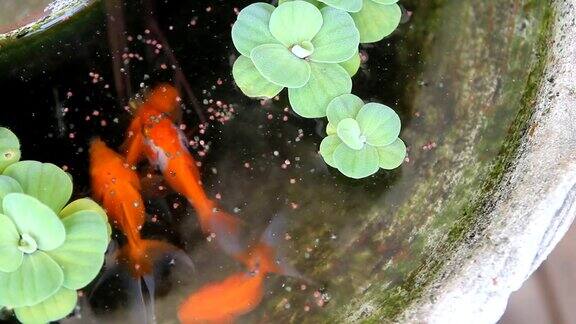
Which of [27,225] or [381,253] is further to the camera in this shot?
[381,253]

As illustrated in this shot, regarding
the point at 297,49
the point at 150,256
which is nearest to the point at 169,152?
the point at 150,256

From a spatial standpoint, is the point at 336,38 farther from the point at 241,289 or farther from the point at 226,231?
the point at 241,289

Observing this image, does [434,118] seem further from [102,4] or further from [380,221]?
[102,4]

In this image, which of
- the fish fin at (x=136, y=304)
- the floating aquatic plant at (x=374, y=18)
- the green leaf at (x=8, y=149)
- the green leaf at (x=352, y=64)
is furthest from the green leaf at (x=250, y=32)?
the fish fin at (x=136, y=304)

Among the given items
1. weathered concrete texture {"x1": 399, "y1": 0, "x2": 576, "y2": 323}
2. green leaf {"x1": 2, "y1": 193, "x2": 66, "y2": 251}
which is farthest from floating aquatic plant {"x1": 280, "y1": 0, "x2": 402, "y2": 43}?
green leaf {"x1": 2, "y1": 193, "x2": 66, "y2": 251}

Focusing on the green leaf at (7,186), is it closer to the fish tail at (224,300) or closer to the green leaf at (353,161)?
the fish tail at (224,300)

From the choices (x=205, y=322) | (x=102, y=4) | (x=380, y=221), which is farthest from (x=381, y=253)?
(x=102, y=4)
